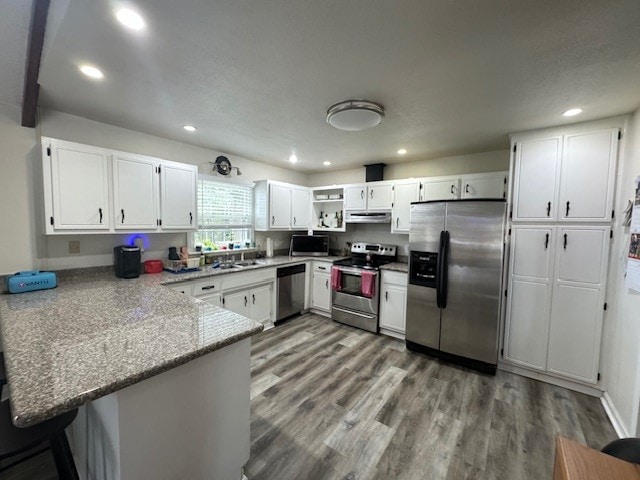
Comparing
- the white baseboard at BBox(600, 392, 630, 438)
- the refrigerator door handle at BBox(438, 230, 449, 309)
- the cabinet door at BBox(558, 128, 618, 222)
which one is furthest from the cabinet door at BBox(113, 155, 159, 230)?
the white baseboard at BBox(600, 392, 630, 438)

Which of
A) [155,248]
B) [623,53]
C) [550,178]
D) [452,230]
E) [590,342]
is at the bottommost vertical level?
[590,342]

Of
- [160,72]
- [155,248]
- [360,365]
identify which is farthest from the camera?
[155,248]

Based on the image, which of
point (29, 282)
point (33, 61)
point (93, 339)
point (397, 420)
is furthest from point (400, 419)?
point (33, 61)

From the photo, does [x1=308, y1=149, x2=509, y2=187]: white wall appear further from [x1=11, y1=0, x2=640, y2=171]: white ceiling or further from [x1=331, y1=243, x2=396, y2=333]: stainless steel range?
[x1=331, y1=243, x2=396, y2=333]: stainless steel range

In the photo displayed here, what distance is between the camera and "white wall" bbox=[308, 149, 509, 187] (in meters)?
3.37

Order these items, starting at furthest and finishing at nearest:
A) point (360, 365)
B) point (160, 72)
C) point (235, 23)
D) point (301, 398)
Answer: point (360, 365)
point (301, 398)
point (160, 72)
point (235, 23)

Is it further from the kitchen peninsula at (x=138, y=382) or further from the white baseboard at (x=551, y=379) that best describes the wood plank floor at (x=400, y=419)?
the kitchen peninsula at (x=138, y=382)

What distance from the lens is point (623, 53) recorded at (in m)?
1.45

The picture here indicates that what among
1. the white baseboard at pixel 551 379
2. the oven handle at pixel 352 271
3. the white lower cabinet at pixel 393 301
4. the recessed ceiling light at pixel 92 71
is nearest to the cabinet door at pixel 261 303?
the oven handle at pixel 352 271

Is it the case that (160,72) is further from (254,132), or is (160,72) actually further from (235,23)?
(254,132)

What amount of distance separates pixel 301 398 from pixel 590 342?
8.92ft

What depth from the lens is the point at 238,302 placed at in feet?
11.0

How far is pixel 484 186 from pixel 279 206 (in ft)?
9.47

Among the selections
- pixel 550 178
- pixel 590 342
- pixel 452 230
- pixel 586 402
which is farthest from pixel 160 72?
pixel 586 402
